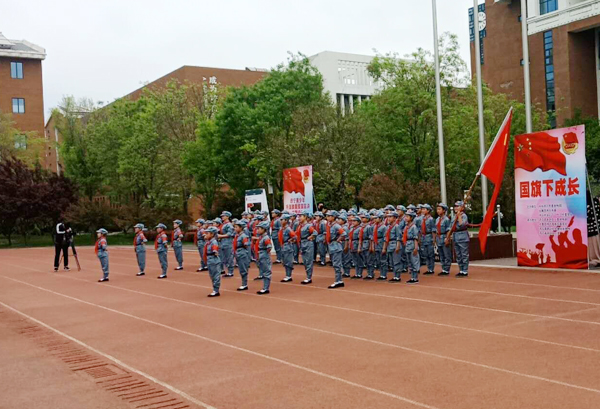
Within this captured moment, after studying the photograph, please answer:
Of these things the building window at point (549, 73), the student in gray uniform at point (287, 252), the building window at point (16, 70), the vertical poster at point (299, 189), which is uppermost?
the building window at point (16, 70)

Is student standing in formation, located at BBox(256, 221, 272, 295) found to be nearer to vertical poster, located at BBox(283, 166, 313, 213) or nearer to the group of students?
the group of students

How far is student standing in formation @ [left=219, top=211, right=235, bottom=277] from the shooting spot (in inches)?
710

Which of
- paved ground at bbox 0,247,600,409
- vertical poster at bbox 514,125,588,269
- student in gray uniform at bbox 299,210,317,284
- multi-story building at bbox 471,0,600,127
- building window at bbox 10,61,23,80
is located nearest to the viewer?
paved ground at bbox 0,247,600,409

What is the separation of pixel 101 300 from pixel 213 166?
24.7 m

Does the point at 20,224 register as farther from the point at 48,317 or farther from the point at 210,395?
the point at 210,395

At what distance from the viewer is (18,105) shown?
223ft

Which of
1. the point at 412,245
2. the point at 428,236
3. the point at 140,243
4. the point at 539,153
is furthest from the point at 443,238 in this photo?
the point at 140,243

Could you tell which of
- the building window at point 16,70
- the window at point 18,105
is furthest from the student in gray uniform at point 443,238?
the building window at point 16,70

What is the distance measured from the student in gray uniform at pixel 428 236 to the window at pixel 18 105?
197 feet

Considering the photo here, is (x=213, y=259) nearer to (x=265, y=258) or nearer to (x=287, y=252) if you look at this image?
(x=265, y=258)

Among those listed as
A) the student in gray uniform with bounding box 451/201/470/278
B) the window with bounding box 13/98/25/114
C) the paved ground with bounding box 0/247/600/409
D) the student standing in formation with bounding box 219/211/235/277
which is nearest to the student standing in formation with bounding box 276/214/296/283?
the student standing in formation with bounding box 219/211/235/277

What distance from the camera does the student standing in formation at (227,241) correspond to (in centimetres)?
1803

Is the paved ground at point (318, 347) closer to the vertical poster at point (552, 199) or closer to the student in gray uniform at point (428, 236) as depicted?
the vertical poster at point (552, 199)

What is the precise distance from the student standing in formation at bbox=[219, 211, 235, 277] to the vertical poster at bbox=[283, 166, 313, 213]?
447 centimetres
